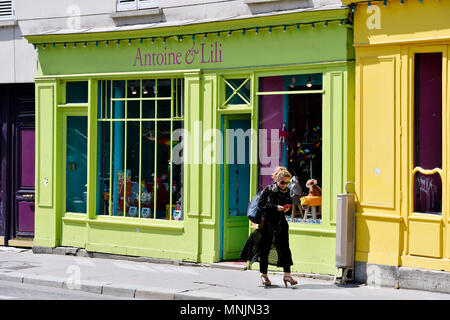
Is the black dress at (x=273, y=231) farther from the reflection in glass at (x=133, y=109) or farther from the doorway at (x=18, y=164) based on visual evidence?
the doorway at (x=18, y=164)

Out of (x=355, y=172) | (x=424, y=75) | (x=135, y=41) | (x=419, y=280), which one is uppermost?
(x=135, y=41)

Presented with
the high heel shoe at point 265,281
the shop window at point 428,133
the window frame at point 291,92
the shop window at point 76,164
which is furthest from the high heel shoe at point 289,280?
the shop window at point 76,164

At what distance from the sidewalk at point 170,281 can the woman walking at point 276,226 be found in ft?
1.03

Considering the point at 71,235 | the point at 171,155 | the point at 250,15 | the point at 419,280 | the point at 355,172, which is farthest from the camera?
the point at 71,235

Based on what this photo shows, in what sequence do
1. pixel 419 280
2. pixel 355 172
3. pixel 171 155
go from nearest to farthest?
1. pixel 419 280
2. pixel 355 172
3. pixel 171 155

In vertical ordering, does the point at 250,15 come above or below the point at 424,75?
above

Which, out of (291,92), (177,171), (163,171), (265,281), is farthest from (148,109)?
(265,281)

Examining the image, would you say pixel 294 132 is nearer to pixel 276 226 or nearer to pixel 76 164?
pixel 276 226

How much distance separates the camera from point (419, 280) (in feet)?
36.1

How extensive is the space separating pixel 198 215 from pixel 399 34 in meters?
4.63

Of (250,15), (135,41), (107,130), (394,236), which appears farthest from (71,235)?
(394,236)

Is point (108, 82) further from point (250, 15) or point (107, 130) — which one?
point (250, 15)

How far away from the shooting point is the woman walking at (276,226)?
444 inches

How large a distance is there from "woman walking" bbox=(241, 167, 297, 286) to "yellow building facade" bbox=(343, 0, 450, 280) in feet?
3.72
